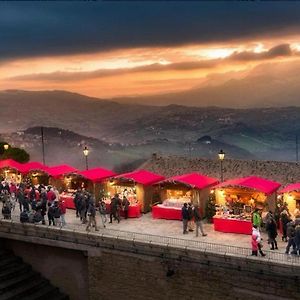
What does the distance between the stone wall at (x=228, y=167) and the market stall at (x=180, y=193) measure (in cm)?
628

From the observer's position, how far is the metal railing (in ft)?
54.3

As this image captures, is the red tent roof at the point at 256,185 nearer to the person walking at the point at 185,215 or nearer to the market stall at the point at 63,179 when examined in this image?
the person walking at the point at 185,215

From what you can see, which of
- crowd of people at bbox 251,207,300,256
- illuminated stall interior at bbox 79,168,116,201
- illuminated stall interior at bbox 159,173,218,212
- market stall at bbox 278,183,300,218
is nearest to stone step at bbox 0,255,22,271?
illuminated stall interior at bbox 79,168,116,201

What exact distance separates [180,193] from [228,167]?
320 inches

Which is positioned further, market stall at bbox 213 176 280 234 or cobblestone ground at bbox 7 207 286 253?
market stall at bbox 213 176 280 234

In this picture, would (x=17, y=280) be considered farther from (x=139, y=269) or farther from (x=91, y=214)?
(x=139, y=269)

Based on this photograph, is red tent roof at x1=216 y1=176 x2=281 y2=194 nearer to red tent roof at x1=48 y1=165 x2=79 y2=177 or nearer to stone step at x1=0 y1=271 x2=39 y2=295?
stone step at x1=0 y1=271 x2=39 y2=295

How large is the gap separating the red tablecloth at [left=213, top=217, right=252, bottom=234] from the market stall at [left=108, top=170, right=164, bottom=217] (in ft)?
15.2

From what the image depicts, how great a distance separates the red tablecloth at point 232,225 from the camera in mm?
20188

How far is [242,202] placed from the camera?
2169 cm

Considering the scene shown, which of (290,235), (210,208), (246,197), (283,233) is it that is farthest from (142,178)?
(290,235)

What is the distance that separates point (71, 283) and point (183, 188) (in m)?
6.60

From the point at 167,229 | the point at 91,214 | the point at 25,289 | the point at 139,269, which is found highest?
the point at 91,214

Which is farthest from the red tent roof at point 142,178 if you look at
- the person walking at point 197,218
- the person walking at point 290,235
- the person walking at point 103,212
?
→ the person walking at point 290,235
